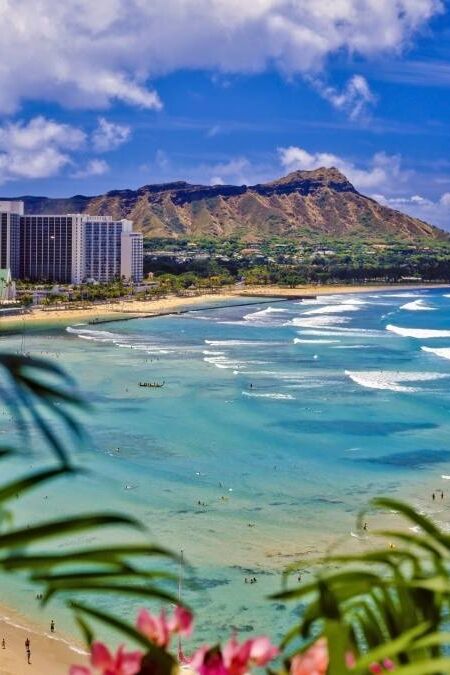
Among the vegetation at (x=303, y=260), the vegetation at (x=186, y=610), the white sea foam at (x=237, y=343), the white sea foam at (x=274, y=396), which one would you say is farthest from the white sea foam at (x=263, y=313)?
the vegetation at (x=186, y=610)

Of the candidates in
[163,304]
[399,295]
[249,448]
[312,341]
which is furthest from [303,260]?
[249,448]

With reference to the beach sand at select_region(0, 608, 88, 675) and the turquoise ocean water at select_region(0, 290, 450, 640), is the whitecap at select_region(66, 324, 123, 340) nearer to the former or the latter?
the turquoise ocean water at select_region(0, 290, 450, 640)

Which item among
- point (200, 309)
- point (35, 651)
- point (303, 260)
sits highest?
point (303, 260)

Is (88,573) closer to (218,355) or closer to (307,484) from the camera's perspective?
(307,484)

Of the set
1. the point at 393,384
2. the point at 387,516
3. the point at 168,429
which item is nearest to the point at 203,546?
the point at 387,516

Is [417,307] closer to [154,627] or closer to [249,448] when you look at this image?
[249,448]
